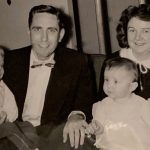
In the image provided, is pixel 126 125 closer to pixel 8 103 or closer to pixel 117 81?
pixel 117 81

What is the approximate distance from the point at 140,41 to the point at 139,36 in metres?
0.03

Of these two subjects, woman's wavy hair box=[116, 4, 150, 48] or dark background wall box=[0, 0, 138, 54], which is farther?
dark background wall box=[0, 0, 138, 54]

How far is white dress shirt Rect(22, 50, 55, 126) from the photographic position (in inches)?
99.3

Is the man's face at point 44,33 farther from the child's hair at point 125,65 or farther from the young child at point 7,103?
the child's hair at point 125,65

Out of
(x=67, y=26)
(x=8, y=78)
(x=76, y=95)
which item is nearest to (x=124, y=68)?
(x=76, y=95)

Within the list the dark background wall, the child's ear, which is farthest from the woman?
the dark background wall

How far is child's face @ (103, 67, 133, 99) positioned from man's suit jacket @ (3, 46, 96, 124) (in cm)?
36

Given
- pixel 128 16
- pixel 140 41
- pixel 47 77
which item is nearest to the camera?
pixel 140 41

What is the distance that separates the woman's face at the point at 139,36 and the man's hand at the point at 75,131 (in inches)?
20.7

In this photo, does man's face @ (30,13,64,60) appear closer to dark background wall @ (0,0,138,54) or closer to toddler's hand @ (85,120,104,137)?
toddler's hand @ (85,120,104,137)

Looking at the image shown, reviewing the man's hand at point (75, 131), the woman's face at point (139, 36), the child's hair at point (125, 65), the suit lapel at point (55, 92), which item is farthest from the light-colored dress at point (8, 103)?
the woman's face at point (139, 36)

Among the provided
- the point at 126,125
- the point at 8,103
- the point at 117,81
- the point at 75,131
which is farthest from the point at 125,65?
the point at 8,103

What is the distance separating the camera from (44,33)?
97.3 inches

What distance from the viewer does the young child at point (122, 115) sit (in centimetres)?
215
